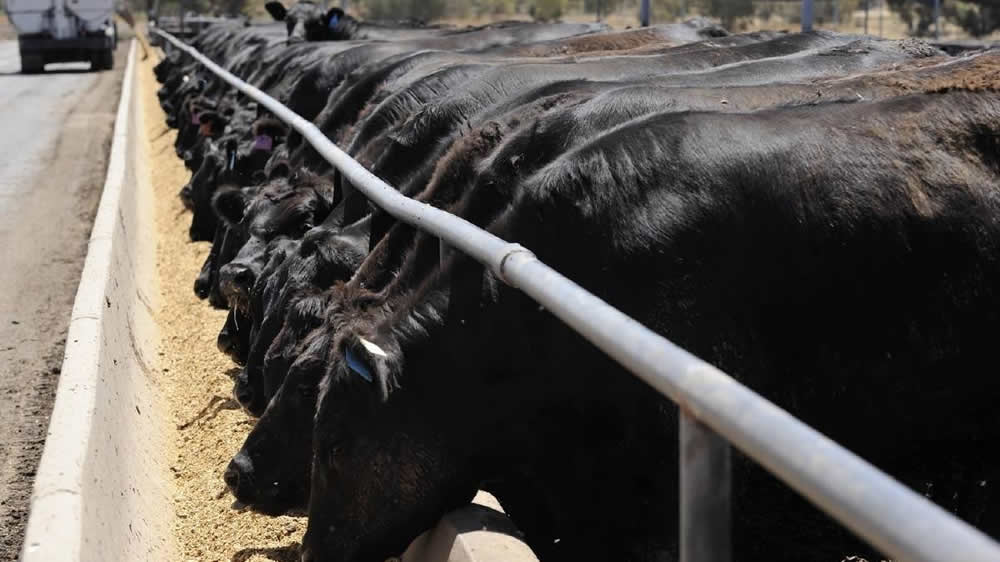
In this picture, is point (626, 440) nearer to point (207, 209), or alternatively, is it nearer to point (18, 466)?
point (18, 466)

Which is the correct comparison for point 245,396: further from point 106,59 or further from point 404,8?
point 404,8

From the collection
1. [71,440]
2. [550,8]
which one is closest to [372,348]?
[71,440]

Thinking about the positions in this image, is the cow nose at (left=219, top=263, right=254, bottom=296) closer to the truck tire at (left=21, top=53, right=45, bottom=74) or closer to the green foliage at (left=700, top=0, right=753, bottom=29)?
the green foliage at (left=700, top=0, right=753, bottom=29)

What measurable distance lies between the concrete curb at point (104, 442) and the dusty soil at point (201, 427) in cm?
11

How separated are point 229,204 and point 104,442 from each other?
4366 millimetres

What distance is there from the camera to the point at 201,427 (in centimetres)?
677

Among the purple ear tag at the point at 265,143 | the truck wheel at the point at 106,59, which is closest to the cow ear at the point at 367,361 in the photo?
the purple ear tag at the point at 265,143

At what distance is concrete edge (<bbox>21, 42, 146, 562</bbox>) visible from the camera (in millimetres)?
3896

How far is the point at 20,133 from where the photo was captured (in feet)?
72.3

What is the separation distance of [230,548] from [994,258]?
299 cm

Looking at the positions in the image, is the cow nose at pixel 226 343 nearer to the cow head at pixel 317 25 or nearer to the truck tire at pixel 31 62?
the cow head at pixel 317 25

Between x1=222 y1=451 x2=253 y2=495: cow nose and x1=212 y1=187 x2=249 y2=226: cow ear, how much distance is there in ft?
14.8

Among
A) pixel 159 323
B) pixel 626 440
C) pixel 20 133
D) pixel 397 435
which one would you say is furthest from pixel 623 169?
pixel 20 133

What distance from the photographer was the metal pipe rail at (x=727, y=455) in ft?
5.08
